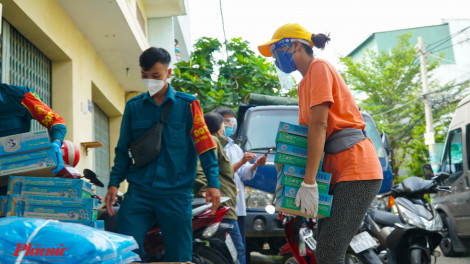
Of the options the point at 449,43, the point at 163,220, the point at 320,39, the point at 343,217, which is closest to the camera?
the point at 343,217

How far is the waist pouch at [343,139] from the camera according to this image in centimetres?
308

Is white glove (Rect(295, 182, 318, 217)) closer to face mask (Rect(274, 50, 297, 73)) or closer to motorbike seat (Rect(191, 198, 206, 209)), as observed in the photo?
face mask (Rect(274, 50, 297, 73))

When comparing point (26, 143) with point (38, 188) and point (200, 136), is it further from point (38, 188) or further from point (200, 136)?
point (200, 136)

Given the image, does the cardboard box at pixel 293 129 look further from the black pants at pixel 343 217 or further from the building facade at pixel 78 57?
the building facade at pixel 78 57

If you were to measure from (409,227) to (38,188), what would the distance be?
3.77 meters

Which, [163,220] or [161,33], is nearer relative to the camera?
[163,220]

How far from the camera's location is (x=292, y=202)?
314 centimetres

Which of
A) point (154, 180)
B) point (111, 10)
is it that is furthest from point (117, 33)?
point (154, 180)

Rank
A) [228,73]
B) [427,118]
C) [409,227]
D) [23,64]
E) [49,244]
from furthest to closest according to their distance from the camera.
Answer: [427,118], [228,73], [23,64], [409,227], [49,244]

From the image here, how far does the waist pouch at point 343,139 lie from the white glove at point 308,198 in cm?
25

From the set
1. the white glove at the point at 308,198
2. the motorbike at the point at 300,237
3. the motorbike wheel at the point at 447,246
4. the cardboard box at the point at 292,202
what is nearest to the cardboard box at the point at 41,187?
the cardboard box at the point at 292,202

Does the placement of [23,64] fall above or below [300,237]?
above

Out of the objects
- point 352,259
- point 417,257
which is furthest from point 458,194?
point 352,259

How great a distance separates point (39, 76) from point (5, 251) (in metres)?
6.14
